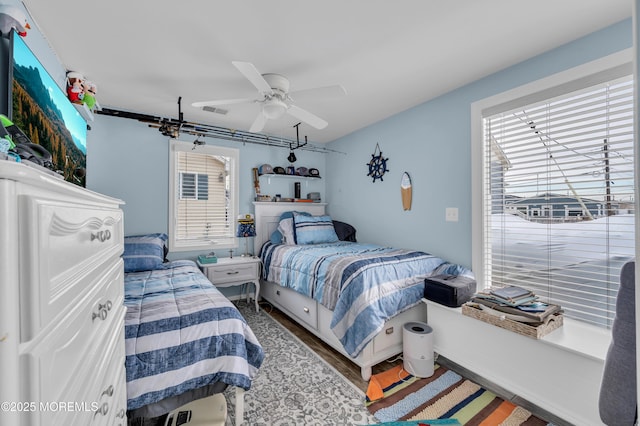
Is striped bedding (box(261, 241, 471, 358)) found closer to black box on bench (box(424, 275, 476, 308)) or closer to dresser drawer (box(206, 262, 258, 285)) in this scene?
black box on bench (box(424, 275, 476, 308))

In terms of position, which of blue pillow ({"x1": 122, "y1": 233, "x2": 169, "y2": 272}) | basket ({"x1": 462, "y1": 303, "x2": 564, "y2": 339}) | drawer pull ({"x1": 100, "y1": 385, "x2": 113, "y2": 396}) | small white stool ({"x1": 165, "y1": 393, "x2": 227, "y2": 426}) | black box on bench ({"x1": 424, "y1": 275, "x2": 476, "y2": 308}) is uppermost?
blue pillow ({"x1": 122, "y1": 233, "x2": 169, "y2": 272})

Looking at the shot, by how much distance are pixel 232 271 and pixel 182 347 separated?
1.94 meters

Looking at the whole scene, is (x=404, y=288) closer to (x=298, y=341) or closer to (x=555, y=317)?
(x=555, y=317)

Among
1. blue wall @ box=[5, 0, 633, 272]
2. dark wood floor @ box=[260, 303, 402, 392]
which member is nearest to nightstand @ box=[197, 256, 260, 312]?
blue wall @ box=[5, 0, 633, 272]

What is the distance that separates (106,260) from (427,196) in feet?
9.47

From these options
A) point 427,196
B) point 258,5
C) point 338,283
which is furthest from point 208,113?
point 427,196

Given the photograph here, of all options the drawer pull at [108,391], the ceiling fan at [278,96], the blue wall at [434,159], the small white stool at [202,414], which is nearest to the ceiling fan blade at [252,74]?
the ceiling fan at [278,96]

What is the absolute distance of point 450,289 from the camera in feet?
6.99

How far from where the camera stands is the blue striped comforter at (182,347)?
A: 4.28 feet

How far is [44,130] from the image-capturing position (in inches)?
57.4

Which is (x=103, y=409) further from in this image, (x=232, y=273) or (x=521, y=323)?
(x=232, y=273)

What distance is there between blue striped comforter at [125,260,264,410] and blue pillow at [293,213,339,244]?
1879mm

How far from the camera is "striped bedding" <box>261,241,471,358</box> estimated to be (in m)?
2.03

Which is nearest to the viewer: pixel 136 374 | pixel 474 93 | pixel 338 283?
pixel 136 374
